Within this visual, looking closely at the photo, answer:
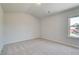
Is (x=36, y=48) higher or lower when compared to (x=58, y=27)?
lower

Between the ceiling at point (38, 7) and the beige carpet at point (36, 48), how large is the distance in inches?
24.3

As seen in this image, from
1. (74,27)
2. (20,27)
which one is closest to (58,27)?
(74,27)

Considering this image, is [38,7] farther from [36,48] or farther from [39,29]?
[36,48]

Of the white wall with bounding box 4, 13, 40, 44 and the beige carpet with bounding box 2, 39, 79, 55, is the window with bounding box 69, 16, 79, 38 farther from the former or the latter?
the white wall with bounding box 4, 13, 40, 44

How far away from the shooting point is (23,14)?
1710mm

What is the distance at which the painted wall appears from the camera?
5.51 feet

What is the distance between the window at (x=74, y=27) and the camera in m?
1.57

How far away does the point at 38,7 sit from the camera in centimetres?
159

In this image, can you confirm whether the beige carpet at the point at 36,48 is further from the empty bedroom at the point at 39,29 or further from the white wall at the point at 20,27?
the white wall at the point at 20,27

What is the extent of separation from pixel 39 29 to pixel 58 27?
0.43 meters

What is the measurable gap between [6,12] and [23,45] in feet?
2.45

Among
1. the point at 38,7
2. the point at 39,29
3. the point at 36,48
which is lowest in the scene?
the point at 36,48
